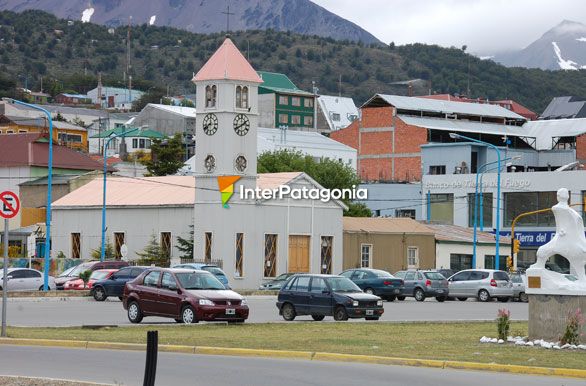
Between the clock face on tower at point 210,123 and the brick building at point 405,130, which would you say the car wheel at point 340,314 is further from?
the brick building at point 405,130

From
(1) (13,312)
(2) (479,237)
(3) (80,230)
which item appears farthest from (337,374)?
(2) (479,237)

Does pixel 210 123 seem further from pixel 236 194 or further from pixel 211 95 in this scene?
pixel 236 194

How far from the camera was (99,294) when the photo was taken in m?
50.9

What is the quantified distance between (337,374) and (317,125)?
14895 cm

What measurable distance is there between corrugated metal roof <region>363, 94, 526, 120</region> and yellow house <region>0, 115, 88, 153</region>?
40.0 m

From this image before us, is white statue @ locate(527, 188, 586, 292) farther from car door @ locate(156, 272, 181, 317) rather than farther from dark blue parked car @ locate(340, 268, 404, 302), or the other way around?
dark blue parked car @ locate(340, 268, 404, 302)

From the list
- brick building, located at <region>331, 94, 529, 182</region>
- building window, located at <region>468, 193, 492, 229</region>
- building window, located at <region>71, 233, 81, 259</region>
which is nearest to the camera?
building window, located at <region>71, 233, 81, 259</region>

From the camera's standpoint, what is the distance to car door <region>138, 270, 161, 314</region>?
33.9 metres

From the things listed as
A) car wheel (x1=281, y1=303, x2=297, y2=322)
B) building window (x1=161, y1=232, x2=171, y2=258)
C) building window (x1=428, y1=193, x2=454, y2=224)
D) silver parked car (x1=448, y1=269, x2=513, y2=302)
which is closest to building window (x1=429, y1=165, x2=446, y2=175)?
Result: building window (x1=428, y1=193, x2=454, y2=224)

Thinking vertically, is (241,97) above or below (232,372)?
above

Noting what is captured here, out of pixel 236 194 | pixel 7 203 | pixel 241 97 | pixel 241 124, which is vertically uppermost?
pixel 241 97

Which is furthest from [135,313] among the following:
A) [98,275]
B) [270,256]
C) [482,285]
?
[270,256]

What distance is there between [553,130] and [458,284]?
64.2 m

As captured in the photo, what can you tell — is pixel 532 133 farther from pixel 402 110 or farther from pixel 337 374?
pixel 337 374
